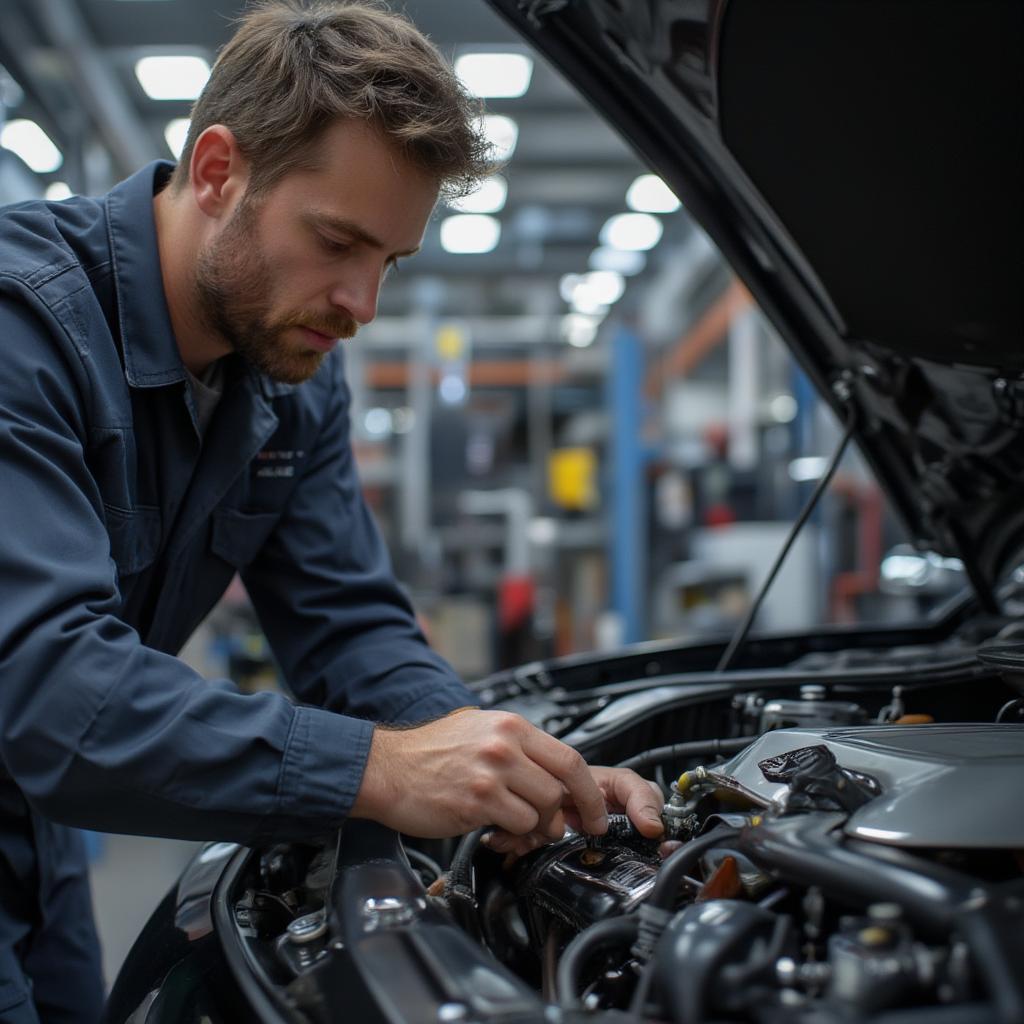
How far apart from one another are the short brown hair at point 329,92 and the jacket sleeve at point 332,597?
0.41m

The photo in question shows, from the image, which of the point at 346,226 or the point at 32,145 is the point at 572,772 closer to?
the point at 346,226

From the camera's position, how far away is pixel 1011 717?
3.73 ft

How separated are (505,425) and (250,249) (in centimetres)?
788

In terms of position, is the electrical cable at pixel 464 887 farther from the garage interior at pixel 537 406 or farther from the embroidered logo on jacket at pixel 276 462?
the garage interior at pixel 537 406

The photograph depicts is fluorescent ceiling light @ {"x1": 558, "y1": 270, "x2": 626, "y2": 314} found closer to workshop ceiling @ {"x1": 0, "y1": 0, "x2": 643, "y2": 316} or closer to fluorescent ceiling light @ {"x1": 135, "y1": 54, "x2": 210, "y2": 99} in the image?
workshop ceiling @ {"x1": 0, "y1": 0, "x2": 643, "y2": 316}

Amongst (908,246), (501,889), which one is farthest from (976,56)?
(501,889)

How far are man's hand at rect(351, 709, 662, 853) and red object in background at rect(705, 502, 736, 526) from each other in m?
5.51

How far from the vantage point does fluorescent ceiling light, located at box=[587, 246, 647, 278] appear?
812 centimetres

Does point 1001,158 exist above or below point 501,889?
above

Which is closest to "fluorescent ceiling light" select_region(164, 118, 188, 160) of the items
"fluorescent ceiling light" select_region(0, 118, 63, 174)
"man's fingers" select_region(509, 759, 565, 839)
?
"fluorescent ceiling light" select_region(0, 118, 63, 174)

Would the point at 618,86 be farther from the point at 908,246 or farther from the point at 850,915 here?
the point at 850,915

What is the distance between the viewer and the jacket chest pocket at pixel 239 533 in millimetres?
1237

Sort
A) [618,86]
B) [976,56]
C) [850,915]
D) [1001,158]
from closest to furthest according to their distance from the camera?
[850,915] → [976,56] → [1001,158] → [618,86]

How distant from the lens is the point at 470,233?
7578mm
